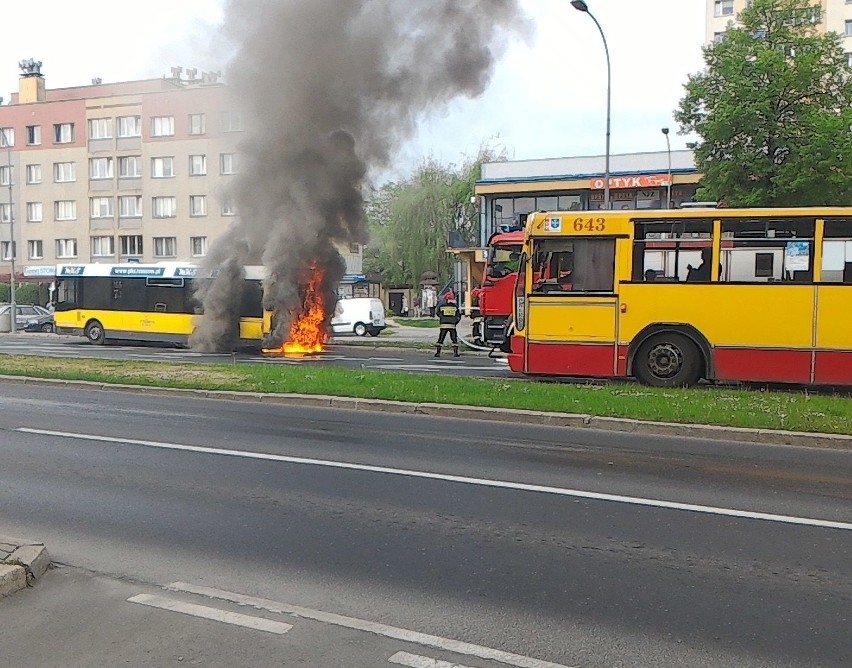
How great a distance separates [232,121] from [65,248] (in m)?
38.1

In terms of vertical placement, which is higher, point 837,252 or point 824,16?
point 824,16

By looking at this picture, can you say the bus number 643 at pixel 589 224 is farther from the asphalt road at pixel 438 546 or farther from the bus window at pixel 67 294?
the bus window at pixel 67 294

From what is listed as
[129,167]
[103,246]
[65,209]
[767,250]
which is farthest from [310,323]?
[65,209]

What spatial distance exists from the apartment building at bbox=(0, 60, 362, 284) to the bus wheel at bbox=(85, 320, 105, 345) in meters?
26.7

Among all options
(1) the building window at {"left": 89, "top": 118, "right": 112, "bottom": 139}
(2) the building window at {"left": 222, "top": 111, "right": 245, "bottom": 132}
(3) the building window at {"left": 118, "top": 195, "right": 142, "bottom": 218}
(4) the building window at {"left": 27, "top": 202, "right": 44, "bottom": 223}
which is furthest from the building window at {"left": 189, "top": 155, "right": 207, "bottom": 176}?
(2) the building window at {"left": 222, "top": 111, "right": 245, "bottom": 132}

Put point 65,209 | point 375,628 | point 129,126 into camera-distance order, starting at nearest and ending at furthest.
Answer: point 375,628 < point 129,126 < point 65,209

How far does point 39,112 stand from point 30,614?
201ft

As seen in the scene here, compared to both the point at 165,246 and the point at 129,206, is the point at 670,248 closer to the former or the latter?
the point at 165,246

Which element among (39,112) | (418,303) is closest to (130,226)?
(39,112)

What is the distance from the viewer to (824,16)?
5706cm

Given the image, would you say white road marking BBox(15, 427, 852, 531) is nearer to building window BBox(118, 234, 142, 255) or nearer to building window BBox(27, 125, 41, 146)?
building window BBox(118, 234, 142, 255)

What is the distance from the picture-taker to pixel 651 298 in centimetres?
1304

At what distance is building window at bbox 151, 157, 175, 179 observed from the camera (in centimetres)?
5528

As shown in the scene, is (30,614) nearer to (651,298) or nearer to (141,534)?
(141,534)
